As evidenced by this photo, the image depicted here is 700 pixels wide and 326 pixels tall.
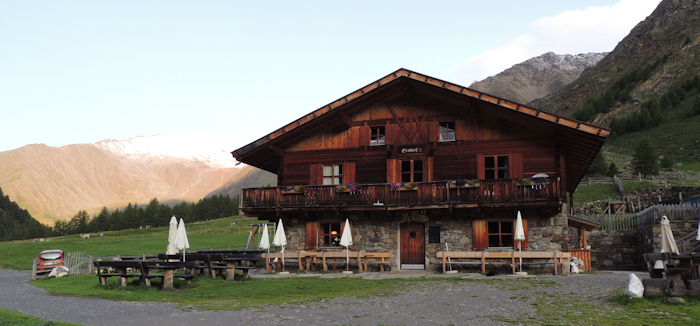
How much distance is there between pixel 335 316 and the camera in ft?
36.9

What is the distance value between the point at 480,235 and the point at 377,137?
7.14 m

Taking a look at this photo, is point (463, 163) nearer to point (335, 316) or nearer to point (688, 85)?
point (335, 316)

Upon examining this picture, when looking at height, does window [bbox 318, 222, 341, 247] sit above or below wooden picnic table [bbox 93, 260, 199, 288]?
above

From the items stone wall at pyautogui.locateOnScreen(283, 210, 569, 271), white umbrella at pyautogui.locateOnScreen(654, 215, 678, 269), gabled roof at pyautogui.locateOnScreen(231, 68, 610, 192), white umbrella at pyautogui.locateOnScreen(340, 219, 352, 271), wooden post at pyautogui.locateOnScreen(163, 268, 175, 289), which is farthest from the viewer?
white umbrella at pyautogui.locateOnScreen(340, 219, 352, 271)

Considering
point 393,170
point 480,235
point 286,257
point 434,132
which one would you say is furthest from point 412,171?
point 286,257

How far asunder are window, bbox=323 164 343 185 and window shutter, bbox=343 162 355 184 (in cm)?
35

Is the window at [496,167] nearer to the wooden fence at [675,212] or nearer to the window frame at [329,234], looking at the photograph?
the window frame at [329,234]

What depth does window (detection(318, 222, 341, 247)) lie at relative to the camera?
25.8m

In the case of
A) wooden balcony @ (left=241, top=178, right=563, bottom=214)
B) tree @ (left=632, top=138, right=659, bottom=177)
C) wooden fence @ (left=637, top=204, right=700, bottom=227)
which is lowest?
wooden fence @ (left=637, top=204, right=700, bottom=227)

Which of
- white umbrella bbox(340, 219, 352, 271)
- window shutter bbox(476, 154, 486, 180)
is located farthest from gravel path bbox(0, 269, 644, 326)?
window shutter bbox(476, 154, 486, 180)

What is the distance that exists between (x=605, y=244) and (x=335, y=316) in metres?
24.9

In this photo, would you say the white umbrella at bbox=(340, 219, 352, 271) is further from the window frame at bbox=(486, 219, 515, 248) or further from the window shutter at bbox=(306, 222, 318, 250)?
the window frame at bbox=(486, 219, 515, 248)

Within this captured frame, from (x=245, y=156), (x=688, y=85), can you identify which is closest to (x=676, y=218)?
(x=245, y=156)

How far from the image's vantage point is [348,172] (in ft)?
86.2
